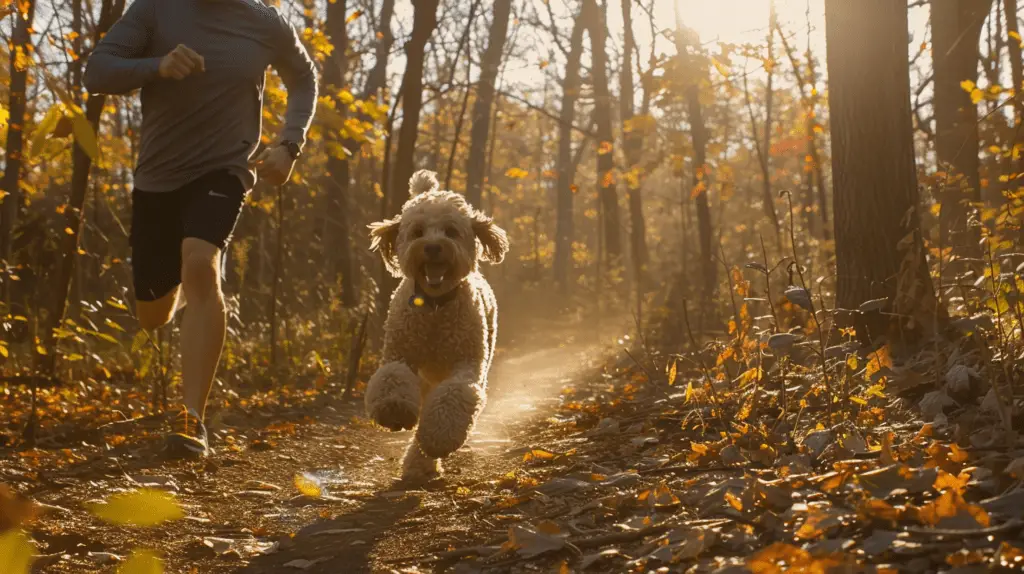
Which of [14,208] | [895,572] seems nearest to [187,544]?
[895,572]

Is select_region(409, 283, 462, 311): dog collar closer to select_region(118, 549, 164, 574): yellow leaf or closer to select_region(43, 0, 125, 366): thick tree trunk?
select_region(118, 549, 164, 574): yellow leaf

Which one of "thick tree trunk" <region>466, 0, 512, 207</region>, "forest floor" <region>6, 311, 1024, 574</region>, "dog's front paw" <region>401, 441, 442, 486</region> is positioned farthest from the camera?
"thick tree trunk" <region>466, 0, 512, 207</region>

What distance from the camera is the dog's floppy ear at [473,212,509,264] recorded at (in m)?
5.18

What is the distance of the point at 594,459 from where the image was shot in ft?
13.5

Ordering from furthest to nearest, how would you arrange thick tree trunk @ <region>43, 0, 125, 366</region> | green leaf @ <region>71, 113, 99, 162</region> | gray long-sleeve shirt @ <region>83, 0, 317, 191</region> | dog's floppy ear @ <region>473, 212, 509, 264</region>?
thick tree trunk @ <region>43, 0, 125, 366</region> → dog's floppy ear @ <region>473, 212, 509, 264</region> → gray long-sleeve shirt @ <region>83, 0, 317, 191</region> → green leaf @ <region>71, 113, 99, 162</region>

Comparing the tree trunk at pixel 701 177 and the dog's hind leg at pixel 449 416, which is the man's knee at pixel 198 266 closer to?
the dog's hind leg at pixel 449 416

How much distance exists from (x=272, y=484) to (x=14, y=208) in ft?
18.4

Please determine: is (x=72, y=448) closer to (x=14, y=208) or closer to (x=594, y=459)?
(x=594, y=459)

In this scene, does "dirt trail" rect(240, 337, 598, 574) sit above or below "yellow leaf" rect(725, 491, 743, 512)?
below

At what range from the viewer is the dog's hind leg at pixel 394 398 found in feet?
13.9

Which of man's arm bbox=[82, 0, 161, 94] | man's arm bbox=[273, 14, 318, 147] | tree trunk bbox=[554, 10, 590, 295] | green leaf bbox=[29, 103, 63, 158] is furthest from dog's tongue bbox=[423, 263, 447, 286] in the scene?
tree trunk bbox=[554, 10, 590, 295]

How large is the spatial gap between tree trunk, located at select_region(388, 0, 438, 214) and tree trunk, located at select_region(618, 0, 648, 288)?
4.93 metres

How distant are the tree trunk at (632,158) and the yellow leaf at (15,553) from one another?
11.4 m

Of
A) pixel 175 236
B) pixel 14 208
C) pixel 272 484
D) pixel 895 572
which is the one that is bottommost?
pixel 272 484
